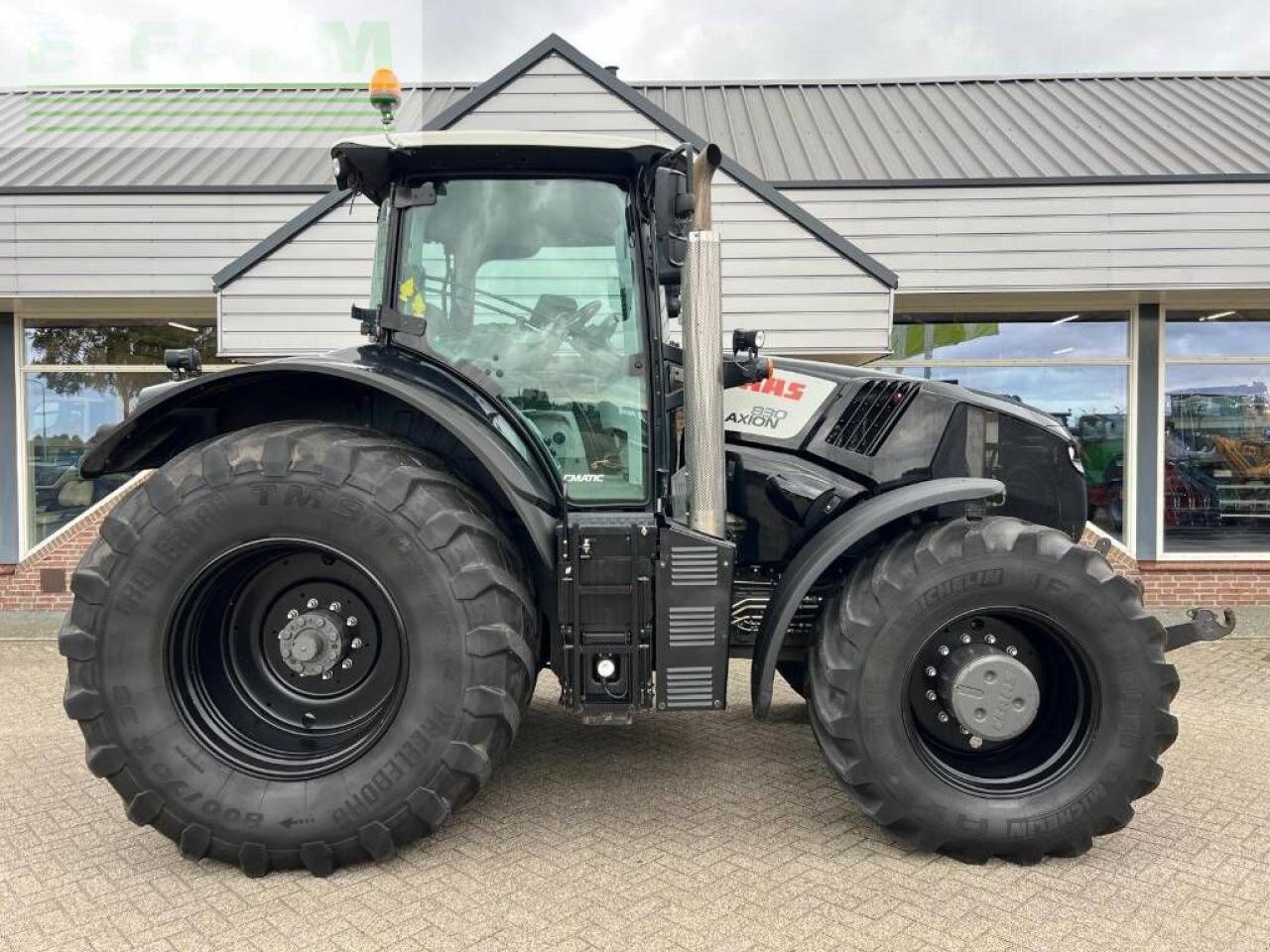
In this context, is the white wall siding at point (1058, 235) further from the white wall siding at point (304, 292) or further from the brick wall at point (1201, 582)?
the white wall siding at point (304, 292)

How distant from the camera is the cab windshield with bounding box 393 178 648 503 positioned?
3.34 metres

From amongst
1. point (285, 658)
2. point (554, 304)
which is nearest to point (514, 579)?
point (285, 658)

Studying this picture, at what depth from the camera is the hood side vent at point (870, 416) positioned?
3.67 metres

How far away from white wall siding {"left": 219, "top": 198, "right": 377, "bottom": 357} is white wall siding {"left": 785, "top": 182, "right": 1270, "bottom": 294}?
347 cm

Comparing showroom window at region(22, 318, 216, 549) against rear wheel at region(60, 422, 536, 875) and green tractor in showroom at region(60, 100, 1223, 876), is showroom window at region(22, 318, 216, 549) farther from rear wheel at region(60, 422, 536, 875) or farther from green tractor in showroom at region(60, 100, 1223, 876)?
rear wheel at region(60, 422, 536, 875)

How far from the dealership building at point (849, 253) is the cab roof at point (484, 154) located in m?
2.74

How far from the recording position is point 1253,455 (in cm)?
868

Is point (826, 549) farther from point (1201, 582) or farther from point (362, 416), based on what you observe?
point (1201, 582)

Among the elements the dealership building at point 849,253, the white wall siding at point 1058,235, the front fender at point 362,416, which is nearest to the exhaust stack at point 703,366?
the front fender at point 362,416

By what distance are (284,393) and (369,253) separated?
12.6ft

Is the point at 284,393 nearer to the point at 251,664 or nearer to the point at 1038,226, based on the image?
the point at 251,664

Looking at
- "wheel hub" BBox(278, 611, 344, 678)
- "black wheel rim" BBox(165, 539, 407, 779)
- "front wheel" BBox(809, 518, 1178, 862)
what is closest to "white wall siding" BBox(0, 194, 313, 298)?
"black wheel rim" BBox(165, 539, 407, 779)

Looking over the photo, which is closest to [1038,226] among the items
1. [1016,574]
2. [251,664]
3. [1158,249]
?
[1158,249]

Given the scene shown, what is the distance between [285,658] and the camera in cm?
322
